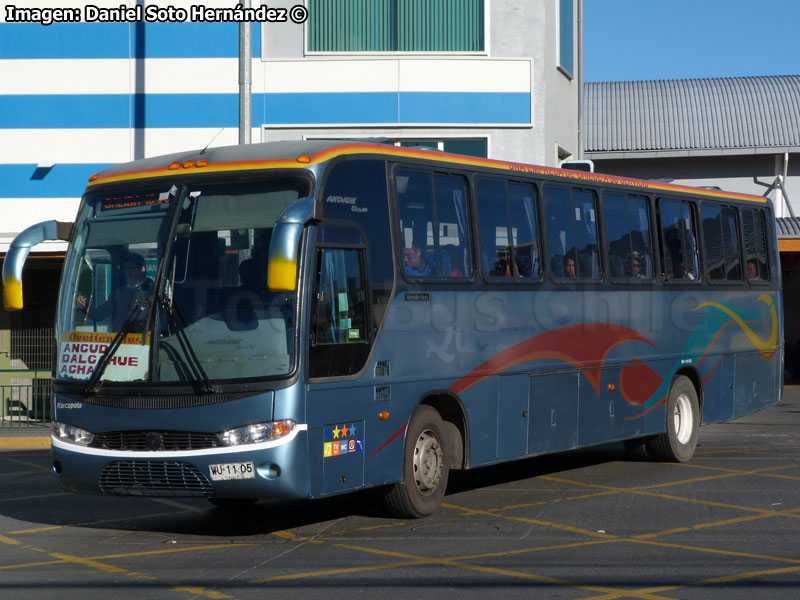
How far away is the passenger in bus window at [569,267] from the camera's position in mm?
12375

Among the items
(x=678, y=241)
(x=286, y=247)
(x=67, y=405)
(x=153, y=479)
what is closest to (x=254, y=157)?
(x=286, y=247)

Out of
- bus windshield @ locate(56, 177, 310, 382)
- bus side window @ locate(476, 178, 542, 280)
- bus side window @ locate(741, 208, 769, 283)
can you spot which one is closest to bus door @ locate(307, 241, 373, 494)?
bus windshield @ locate(56, 177, 310, 382)

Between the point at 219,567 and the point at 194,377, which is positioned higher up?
the point at 194,377

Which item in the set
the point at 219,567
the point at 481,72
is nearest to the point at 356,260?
the point at 219,567

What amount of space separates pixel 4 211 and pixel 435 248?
12990mm

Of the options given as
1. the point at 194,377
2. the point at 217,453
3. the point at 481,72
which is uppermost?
the point at 481,72

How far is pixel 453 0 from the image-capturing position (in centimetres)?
2158

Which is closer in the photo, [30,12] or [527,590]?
[527,590]

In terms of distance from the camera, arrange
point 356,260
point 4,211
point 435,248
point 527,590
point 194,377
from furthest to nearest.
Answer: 1. point 4,211
2. point 435,248
3. point 356,260
4. point 194,377
5. point 527,590

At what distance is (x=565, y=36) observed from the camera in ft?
77.3

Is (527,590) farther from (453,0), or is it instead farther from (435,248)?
(453,0)

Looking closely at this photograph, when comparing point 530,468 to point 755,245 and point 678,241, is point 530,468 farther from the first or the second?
point 755,245

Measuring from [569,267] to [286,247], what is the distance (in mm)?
4951

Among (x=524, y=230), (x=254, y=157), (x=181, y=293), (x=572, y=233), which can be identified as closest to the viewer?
(x=181, y=293)
